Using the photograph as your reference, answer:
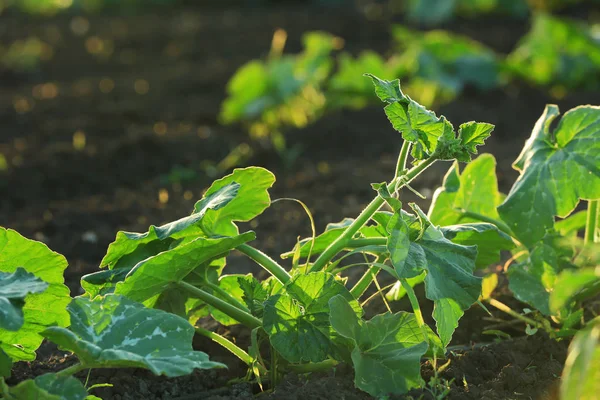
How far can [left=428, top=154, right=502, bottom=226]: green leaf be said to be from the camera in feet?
7.92

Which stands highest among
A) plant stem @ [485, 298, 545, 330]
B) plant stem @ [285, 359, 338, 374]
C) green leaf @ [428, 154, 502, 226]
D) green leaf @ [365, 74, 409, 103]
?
green leaf @ [365, 74, 409, 103]

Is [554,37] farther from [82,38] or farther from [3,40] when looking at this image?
[3,40]

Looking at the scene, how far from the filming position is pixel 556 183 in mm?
2213

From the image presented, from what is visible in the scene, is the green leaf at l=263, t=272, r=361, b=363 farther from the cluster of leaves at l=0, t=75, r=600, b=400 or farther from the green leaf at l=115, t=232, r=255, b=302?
the green leaf at l=115, t=232, r=255, b=302

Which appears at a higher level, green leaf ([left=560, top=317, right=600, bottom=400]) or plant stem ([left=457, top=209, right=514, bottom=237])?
green leaf ([left=560, top=317, right=600, bottom=400])

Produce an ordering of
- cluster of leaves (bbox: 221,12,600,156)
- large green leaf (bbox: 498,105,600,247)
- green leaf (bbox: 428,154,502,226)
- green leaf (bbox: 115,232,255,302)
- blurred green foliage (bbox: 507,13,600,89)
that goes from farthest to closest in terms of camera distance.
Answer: blurred green foliage (bbox: 507,13,600,89)
cluster of leaves (bbox: 221,12,600,156)
green leaf (bbox: 428,154,502,226)
large green leaf (bbox: 498,105,600,247)
green leaf (bbox: 115,232,255,302)

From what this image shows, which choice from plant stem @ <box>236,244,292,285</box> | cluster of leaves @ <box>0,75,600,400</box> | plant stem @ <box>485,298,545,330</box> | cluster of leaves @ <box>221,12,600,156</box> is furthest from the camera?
cluster of leaves @ <box>221,12,600,156</box>

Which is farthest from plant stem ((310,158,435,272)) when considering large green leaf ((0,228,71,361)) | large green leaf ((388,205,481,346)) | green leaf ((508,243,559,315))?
large green leaf ((0,228,71,361))

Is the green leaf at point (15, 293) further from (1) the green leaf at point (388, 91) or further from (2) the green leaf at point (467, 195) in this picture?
(2) the green leaf at point (467, 195)

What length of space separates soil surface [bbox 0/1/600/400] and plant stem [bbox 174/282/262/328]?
0.54 ft

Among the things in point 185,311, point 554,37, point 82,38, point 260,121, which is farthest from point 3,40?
point 185,311

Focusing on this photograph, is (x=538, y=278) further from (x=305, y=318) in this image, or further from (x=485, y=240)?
(x=305, y=318)

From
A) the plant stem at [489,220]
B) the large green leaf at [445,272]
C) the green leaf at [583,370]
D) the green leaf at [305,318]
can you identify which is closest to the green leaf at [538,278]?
the plant stem at [489,220]

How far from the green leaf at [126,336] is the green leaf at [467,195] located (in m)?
0.87
